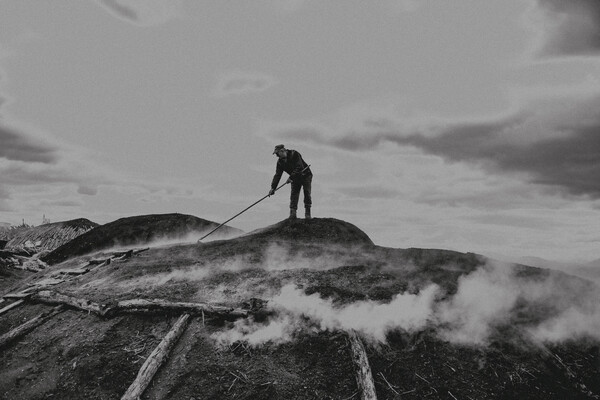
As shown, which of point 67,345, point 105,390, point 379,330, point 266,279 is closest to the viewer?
point 105,390

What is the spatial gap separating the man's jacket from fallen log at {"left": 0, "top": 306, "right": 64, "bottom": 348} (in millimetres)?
6906

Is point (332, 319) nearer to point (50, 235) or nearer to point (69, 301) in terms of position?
point (69, 301)

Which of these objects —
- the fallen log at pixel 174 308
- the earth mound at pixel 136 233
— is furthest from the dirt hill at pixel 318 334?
the earth mound at pixel 136 233

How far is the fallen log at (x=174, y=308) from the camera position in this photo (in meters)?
6.26

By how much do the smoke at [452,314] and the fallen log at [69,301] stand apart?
256 cm

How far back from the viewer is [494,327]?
19.1 feet

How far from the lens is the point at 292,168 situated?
1209 centimetres

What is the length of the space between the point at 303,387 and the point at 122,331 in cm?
342

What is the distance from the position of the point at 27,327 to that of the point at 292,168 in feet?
26.0

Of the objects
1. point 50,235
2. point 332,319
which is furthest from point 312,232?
point 50,235

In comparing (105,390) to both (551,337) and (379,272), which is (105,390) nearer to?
(379,272)

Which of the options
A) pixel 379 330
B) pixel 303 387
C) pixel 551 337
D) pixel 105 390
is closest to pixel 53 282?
pixel 105 390

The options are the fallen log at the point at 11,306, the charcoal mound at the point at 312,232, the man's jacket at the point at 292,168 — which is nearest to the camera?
the fallen log at the point at 11,306

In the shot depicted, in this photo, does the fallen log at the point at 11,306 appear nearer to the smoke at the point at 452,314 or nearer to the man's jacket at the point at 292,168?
the smoke at the point at 452,314
